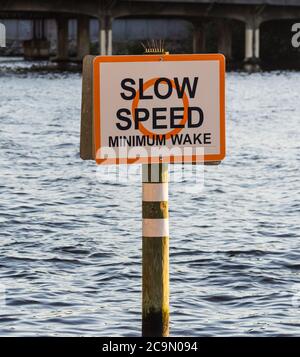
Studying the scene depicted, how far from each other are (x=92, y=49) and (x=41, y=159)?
14157cm

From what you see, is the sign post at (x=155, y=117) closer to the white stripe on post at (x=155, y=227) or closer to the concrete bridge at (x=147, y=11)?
the white stripe on post at (x=155, y=227)

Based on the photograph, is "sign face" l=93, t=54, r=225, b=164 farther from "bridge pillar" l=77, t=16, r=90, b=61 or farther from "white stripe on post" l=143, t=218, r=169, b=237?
"bridge pillar" l=77, t=16, r=90, b=61

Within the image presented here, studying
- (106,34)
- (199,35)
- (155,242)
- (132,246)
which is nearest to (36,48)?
(199,35)

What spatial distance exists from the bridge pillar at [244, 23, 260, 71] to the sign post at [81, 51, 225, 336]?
126 meters

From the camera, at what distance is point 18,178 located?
3005cm

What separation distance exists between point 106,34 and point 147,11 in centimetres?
508

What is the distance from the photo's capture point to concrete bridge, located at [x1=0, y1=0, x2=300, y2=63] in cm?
11944

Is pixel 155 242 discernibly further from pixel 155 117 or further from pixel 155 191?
pixel 155 117

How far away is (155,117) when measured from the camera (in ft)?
36.0

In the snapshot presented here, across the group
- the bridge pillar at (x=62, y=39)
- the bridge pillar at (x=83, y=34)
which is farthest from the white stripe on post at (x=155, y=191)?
the bridge pillar at (x=62, y=39)

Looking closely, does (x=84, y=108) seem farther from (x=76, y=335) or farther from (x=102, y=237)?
(x=102, y=237)

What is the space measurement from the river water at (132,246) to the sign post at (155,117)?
8.77 feet

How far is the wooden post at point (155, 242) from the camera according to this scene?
11203 mm

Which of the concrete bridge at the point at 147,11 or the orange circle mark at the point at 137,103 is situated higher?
the concrete bridge at the point at 147,11
